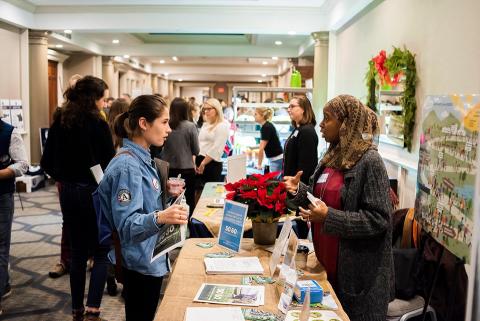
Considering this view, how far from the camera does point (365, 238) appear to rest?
2039 millimetres

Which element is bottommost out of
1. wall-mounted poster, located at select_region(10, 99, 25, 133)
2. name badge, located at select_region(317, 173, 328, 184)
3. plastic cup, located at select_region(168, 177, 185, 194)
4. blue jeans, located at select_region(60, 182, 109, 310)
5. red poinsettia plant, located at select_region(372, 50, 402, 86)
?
blue jeans, located at select_region(60, 182, 109, 310)

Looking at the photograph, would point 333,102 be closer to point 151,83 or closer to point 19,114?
point 19,114

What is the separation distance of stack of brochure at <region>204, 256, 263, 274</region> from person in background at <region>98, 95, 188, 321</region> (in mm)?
202

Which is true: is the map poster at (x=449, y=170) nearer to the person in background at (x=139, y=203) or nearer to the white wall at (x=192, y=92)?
the person in background at (x=139, y=203)

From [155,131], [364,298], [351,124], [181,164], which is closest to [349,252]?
[364,298]

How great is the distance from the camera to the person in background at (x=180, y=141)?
16.3 feet

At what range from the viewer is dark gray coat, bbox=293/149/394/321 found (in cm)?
199

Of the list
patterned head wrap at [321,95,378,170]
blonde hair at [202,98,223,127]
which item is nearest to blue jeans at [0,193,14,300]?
patterned head wrap at [321,95,378,170]

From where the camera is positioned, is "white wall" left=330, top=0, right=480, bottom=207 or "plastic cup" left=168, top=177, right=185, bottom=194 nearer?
"plastic cup" left=168, top=177, right=185, bottom=194

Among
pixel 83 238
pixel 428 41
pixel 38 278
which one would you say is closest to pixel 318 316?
pixel 83 238

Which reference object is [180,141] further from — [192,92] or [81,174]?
[192,92]

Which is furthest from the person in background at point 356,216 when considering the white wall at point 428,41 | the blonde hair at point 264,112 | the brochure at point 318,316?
the blonde hair at point 264,112

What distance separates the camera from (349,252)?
2.07 metres

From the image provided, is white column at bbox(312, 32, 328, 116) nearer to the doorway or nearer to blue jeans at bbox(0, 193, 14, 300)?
blue jeans at bbox(0, 193, 14, 300)
